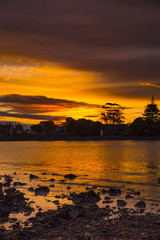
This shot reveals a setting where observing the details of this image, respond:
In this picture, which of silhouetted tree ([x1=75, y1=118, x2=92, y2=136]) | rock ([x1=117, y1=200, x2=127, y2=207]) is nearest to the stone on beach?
rock ([x1=117, y1=200, x2=127, y2=207])

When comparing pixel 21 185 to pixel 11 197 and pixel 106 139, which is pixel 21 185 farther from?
pixel 106 139

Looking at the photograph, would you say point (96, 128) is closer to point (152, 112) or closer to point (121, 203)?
point (152, 112)

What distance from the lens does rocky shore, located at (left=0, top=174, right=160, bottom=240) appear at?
37.6 ft

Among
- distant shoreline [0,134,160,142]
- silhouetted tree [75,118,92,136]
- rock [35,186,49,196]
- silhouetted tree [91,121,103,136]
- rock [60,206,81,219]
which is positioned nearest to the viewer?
rock [60,206,81,219]

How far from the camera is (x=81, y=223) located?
42.9ft

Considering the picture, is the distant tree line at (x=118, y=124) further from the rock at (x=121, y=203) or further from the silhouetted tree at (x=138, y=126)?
the rock at (x=121, y=203)

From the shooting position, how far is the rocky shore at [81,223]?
451 inches

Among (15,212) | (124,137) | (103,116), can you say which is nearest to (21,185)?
(15,212)

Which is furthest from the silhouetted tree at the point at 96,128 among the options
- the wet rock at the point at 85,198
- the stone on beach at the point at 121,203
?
the stone on beach at the point at 121,203

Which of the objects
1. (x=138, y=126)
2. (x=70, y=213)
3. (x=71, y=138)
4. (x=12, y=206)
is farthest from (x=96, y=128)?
(x=70, y=213)

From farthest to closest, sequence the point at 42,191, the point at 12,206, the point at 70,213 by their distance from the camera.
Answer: the point at 42,191
the point at 12,206
the point at 70,213

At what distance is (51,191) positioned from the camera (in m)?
21.4

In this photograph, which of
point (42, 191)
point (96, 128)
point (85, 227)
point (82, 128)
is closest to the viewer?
point (85, 227)

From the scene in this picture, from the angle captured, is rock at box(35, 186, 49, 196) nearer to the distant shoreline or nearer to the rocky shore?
the rocky shore
